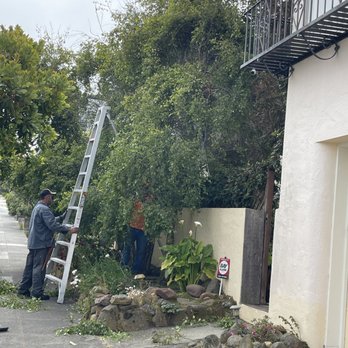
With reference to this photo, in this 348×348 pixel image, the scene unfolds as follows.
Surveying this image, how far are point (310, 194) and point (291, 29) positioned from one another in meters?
2.14

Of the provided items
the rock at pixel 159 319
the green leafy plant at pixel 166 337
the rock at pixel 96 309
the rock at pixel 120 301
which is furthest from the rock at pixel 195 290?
the rock at pixel 96 309

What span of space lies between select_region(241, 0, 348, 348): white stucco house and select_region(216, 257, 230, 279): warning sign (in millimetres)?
1259

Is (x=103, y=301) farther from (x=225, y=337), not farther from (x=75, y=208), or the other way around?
(x=75, y=208)

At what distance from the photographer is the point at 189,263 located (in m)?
8.38

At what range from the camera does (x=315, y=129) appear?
628 centimetres

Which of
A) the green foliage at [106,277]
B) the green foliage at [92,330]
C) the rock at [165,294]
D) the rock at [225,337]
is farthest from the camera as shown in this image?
the green foliage at [106,277]

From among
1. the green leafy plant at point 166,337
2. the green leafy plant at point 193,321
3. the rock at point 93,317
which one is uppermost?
the green leafy plant at point 193,321

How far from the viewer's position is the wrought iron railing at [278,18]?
6.43 metres

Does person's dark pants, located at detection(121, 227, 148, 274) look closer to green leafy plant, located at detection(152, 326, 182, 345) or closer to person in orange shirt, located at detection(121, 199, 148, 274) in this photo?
person in orange shirt, located at detection(121, 199, 148, 274)

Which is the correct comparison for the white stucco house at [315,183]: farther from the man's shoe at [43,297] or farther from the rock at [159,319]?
the man's shoe at [43,297]

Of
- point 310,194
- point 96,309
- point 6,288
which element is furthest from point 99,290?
point 310,194

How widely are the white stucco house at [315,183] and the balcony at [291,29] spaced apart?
0.01 metres

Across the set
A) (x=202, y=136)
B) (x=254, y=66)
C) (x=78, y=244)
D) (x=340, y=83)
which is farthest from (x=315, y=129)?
(x=78, y=244)

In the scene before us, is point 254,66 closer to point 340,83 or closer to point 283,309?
point 340,83
